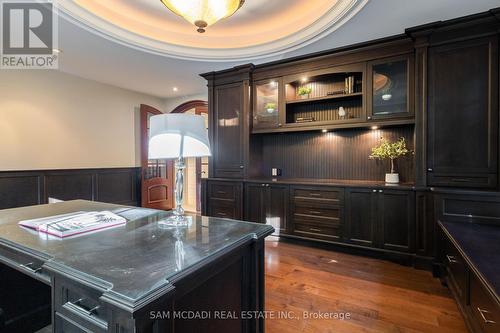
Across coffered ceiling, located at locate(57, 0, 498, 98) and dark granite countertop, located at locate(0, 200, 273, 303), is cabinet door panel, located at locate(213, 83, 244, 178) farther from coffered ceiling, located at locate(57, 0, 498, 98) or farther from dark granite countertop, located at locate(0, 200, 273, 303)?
dark granite countertop, located at locate(0, 200, 273, 303)

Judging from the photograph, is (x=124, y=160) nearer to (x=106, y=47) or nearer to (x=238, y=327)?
(x=106, y=47)

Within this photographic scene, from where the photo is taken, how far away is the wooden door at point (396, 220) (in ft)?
8.95

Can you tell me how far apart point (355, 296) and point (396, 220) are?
108 centimetres

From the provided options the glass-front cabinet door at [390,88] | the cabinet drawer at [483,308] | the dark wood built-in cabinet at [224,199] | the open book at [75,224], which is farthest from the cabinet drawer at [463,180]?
the open book at [75,224]

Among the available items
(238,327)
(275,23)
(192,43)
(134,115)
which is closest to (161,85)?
(134,115)

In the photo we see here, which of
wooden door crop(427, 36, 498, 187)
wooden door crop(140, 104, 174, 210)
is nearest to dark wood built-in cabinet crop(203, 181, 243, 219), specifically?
wooden door crop(140, 104, 174, 210)

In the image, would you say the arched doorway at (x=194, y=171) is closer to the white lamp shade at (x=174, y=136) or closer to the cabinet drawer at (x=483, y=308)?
the white lamp shade at (x=174, y=136)

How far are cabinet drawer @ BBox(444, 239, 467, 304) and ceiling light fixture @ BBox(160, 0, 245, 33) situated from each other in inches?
101

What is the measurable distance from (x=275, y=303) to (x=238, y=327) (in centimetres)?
93

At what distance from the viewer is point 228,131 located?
4.07 metres

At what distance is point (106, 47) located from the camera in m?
3.28

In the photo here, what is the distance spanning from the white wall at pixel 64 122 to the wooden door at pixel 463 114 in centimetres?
522

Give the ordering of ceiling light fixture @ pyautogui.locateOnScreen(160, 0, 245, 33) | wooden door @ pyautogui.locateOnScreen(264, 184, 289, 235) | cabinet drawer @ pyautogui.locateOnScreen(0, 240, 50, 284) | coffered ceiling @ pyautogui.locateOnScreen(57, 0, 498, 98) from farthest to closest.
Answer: wooden door @ pyautogui.locateOnScreen(264, 184, 289, 235), coffered ceiling @ pyautogui.locateOnScreen(57, 0, 498, 98), ceiling light fixture @ pyautogui.locateOnScreen(160, 0, 245, 33), cabinet drawer @ pyautogui.locateOnScreen(0, 240, 50, 284)

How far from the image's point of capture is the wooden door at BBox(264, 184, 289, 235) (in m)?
3.50
